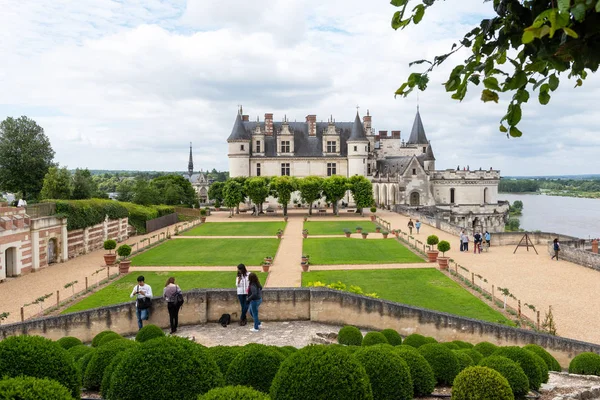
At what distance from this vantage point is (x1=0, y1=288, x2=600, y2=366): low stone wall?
37.1ft

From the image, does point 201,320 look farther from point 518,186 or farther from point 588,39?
point 518,186

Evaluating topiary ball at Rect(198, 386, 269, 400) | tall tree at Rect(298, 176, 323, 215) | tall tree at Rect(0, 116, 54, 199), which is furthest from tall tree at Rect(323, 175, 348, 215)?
topiary ball at Rect(198, 386, 269, 400)

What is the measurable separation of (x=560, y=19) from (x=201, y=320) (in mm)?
11046

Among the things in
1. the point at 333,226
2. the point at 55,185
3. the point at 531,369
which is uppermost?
the point at 55,185

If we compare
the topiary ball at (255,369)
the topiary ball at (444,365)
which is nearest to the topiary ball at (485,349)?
the topiary ball at (444,365)

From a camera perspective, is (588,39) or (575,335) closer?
(588,39)

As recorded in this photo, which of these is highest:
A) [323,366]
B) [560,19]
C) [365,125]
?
[365,125]

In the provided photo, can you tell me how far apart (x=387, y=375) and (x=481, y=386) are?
40.9 inches

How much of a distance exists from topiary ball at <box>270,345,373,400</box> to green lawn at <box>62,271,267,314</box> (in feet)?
43.0

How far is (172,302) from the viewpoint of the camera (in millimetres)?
11422

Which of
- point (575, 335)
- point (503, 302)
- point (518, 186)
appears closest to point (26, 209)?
point (503, 302)

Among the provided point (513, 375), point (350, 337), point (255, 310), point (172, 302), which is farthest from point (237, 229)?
point (513, 375)

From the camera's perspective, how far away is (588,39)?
129 inches

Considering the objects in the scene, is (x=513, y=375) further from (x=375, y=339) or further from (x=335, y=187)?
(x=335, y=187)
